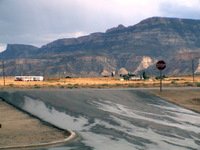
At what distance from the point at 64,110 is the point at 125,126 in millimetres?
8207

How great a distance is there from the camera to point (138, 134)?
72.4ft

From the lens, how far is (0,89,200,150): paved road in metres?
19.3

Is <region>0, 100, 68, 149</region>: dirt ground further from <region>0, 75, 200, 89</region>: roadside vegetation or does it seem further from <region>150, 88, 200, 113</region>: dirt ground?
<region>0, 75, 200, 89</region>: roadside vegetation

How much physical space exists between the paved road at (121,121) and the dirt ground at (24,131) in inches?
43.4

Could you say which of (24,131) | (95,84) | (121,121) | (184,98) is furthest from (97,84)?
(24,131)

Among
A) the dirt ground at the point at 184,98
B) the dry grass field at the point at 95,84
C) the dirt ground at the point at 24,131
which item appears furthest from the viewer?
the dry grass field at the point at 95,84

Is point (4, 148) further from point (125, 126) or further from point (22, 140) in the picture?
point (125, 126)

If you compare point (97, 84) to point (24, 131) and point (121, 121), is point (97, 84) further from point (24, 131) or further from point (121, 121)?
point (24, 131)

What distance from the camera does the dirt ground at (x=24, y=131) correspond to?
19.2 metres

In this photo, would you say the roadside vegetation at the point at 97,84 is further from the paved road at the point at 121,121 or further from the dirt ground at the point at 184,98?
the paved road at the point at 121,121

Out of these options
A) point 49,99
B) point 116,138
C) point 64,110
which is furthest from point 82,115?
point 49,99

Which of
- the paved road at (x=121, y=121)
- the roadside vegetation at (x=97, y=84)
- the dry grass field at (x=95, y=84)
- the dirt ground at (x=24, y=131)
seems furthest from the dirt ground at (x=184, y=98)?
the dry grass field at (x=95, y=84)

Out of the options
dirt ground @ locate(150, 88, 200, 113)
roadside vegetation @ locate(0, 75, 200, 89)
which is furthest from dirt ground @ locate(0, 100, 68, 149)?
roadside vegetation @ locate(0, 75, 200, 89)

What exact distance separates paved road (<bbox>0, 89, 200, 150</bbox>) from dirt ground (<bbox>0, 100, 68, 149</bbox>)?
3.62 ft
